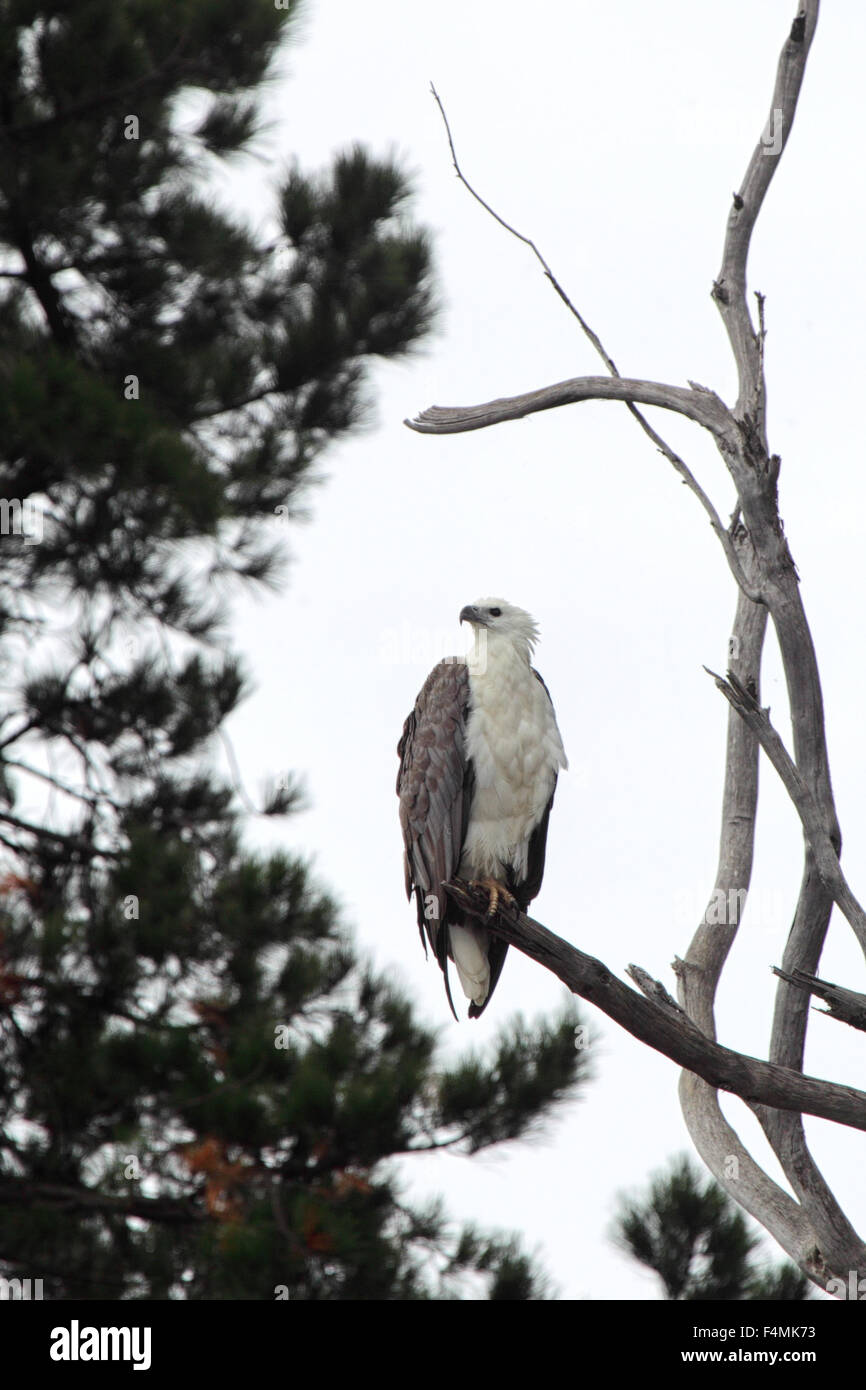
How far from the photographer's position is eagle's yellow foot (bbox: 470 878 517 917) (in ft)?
13.7

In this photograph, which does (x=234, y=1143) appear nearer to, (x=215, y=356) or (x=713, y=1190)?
(x=713, y=1190)

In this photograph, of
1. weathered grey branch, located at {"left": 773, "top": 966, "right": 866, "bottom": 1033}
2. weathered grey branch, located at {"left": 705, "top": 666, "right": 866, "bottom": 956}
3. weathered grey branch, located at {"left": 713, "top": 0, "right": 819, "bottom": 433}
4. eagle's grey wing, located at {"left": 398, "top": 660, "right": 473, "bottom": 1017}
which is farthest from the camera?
eagle's grey wing, located at {"left": 398, "top": 660, "right": 473, "bottom": 1017}

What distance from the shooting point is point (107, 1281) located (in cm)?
621

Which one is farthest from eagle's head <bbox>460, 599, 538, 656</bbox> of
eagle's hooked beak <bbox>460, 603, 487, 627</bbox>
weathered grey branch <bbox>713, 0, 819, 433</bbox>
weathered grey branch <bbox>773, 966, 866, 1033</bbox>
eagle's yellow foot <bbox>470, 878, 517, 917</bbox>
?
weathered grey branch <bbox>773, 966, 866, 1033</bbox>

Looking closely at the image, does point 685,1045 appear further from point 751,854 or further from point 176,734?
point 176,734

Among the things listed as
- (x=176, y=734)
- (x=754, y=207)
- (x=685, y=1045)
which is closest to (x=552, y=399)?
(x=754, y=207)

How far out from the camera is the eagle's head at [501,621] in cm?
509

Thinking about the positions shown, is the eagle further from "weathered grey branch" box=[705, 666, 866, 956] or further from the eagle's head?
"weathered grey branch" box=[705, 666, 866, 956]

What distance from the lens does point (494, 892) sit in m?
4.44

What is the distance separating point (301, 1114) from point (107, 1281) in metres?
1.08

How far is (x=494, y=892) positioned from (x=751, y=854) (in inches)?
29.2

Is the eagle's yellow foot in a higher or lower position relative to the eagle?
lower
